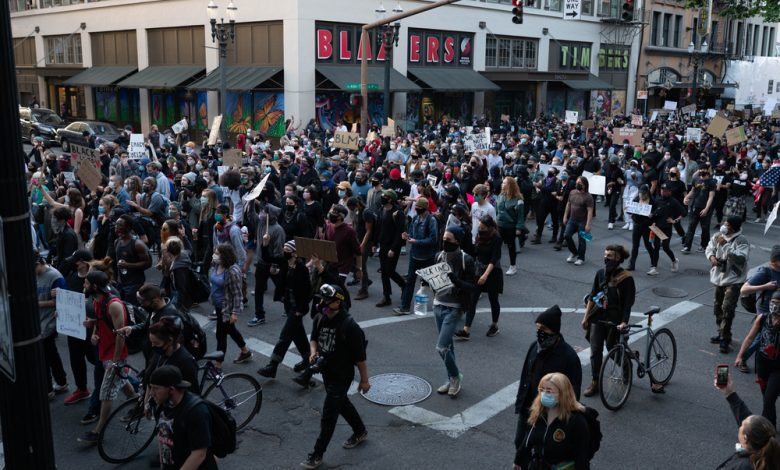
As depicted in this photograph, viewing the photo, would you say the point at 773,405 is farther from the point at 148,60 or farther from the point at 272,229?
the point at 148,60

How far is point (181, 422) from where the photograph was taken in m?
4.50

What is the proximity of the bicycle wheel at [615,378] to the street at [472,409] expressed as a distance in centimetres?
13

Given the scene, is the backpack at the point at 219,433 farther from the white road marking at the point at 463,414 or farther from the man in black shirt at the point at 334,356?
the white road marking at the point at 463,414

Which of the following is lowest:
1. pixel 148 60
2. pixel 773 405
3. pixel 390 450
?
pixel 390 450

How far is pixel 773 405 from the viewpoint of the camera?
6.38 metres

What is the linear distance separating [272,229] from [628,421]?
17.5 feet

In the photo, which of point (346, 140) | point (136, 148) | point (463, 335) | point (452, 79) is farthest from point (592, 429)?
point (452, 79)

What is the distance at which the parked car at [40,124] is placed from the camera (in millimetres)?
30853

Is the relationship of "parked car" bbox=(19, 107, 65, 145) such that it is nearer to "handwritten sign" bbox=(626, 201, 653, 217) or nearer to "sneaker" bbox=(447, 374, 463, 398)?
"handwritten sign" bbox=(626, 201, 653, 217)

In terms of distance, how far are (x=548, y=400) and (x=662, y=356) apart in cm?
387

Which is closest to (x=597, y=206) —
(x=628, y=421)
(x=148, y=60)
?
(x=628, y=421)

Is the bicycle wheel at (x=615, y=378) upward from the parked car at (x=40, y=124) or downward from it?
downward

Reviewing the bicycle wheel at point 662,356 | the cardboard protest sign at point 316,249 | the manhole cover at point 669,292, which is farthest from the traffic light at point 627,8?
the cardboard protest sign at point 316,249

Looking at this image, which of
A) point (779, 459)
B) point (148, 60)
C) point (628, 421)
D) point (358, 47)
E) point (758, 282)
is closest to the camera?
point (779, 459)
